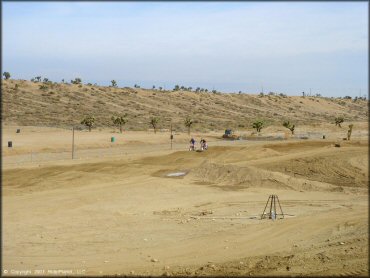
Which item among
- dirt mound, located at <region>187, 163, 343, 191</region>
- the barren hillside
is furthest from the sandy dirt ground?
the barren hillside

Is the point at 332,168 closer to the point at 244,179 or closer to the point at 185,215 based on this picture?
the point at 244,179

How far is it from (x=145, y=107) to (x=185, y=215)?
81826mm

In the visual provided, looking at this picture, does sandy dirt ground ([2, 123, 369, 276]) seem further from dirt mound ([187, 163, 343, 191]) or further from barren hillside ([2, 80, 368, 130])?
barren hillside ([2, 80, 368, 130])

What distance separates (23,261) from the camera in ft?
48.3

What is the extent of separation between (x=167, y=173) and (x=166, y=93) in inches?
3450

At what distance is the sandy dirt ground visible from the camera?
45.8 feet

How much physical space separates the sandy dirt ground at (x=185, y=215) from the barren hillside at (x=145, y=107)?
37.5 m

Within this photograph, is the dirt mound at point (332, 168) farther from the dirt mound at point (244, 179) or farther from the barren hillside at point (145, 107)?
the barren hillside at point (145, 107)

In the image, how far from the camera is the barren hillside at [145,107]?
3211 inches

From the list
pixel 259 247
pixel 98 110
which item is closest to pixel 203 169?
pixel 259 247

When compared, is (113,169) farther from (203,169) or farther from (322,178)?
(322,178)

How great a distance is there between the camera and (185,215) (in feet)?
73.7

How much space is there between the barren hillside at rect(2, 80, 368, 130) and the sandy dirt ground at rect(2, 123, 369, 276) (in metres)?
37.5

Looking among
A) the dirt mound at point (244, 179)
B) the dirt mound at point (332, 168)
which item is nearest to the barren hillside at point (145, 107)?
the dirt mound at point (244, 179)
